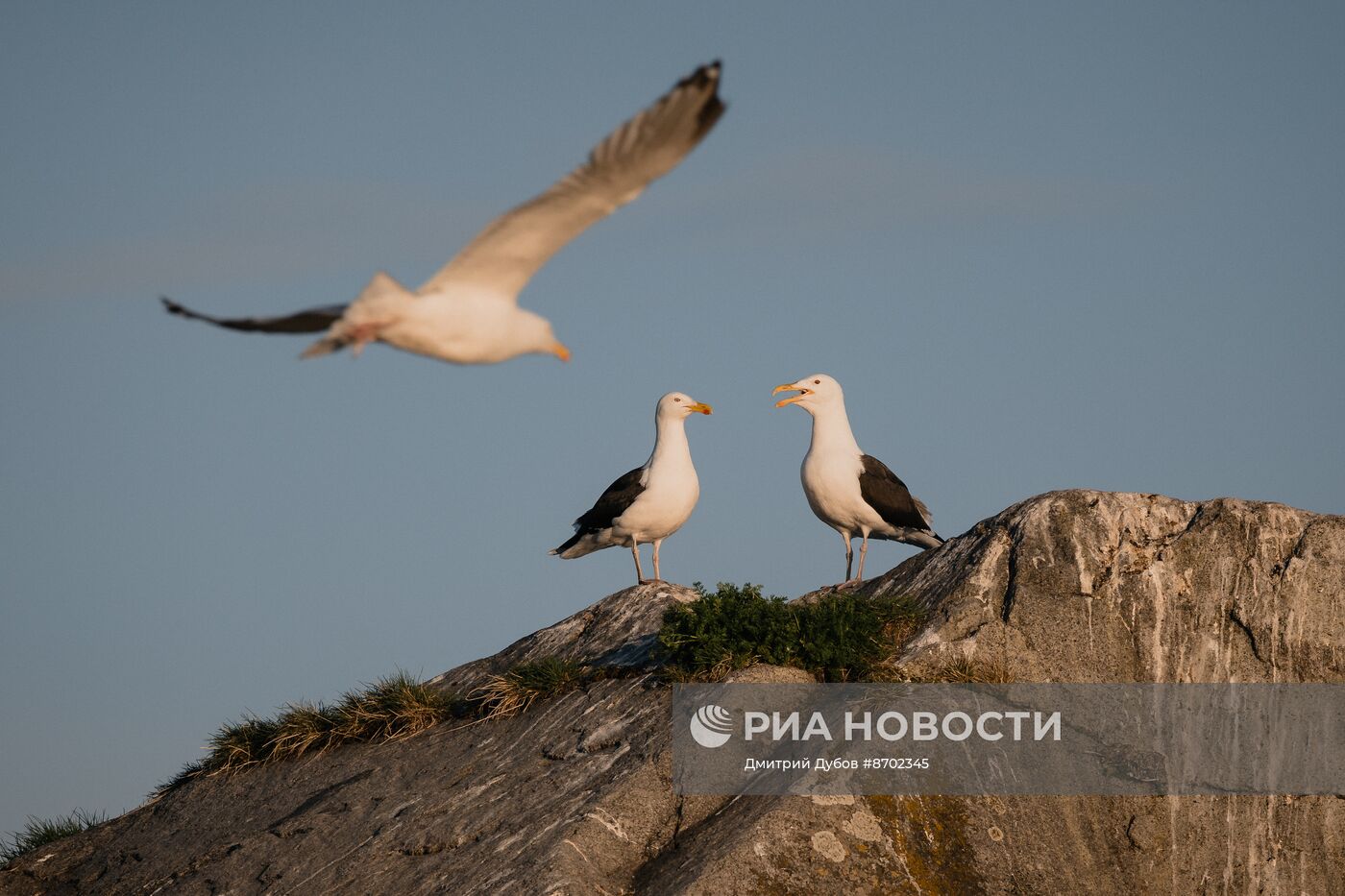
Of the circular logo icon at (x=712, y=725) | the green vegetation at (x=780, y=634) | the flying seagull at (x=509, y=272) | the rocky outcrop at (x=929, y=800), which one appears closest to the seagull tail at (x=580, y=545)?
the rocky outcrop at (x=929, y=800)

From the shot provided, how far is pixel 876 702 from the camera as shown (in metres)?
10.2

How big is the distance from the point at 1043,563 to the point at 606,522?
5251 mm

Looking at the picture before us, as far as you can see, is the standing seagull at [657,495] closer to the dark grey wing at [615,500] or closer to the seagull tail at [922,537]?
the dark grey wing at [615,500]

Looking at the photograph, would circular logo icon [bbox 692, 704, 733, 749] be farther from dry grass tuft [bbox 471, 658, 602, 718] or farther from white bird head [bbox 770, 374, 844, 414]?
white bird head [bbox 770, 374, 844, 414]

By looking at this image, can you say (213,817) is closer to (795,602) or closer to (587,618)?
(587,618)

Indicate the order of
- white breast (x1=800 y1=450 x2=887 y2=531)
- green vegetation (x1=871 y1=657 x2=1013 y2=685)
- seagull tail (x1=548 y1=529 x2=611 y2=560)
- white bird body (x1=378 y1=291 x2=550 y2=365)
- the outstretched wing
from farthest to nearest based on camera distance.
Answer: seagull tail (x1=548 y1=529 x2=611 y2=560), white breast (x1=800 y1=450 x2=887 y2=531), green vegetation (x1=871 y1=657 x2=1013 y2=685), white bird body (x1=378 y1=291 x2=550 y2=365), the outstretched wing

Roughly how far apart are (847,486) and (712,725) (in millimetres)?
4859

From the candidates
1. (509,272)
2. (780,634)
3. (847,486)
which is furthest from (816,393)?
(509,272)

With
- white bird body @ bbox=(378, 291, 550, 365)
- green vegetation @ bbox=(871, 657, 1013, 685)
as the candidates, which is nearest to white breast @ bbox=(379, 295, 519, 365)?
white bird body @ bbox=(378, 291, 550, 365)

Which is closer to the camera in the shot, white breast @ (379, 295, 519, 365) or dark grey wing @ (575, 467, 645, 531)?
white breast @ (379, 295, 519, 365)

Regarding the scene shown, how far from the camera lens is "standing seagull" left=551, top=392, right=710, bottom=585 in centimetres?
1498

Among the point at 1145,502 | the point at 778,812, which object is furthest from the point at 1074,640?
the point at 778,812

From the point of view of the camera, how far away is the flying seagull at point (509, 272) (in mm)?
7188

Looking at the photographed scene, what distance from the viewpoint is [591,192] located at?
7.51 metres
